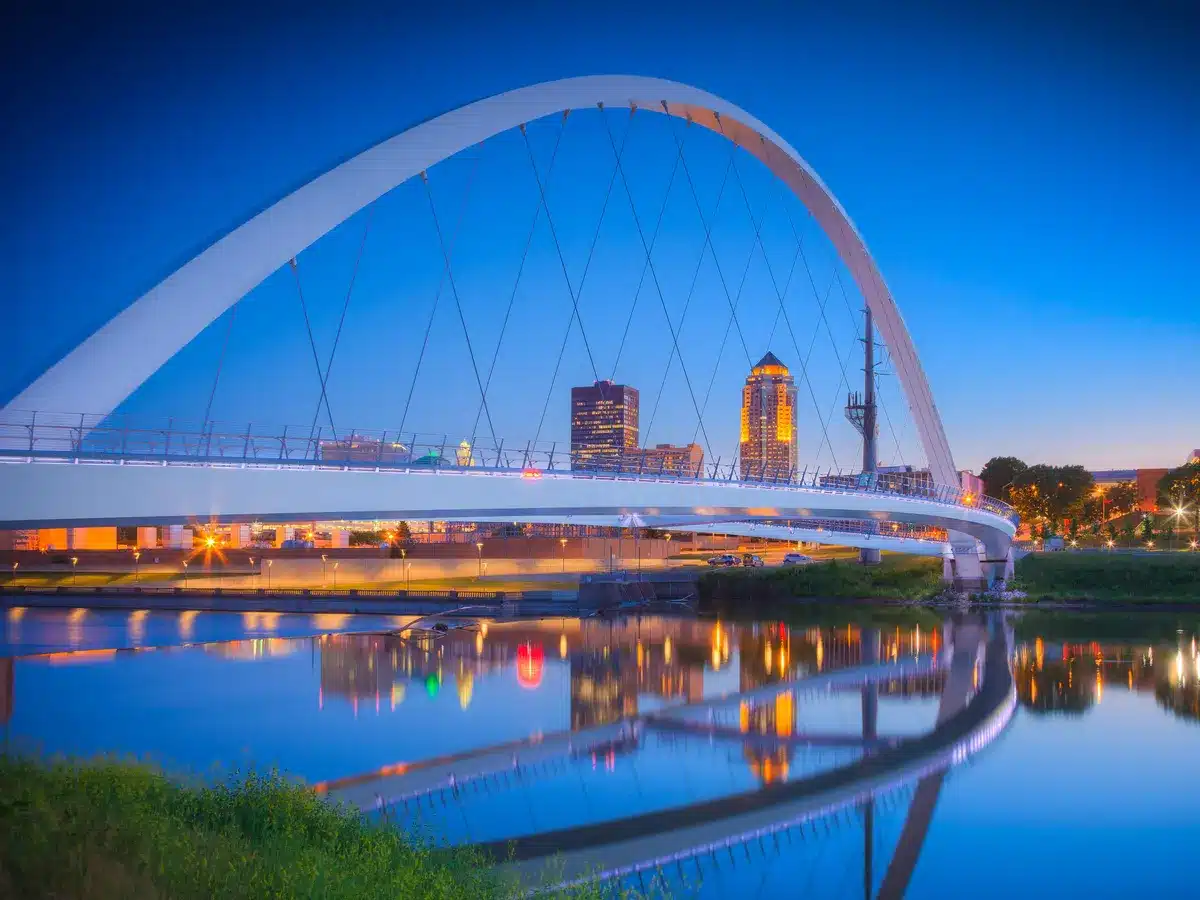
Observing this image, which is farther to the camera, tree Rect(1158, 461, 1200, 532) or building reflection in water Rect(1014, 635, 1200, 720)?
tree Rect(1158, 461, 1200, 532)

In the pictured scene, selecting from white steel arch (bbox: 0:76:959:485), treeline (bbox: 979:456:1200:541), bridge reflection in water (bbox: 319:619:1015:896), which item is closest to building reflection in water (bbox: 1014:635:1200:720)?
bridge reflection in water (bbox: 319:619:1015:896)

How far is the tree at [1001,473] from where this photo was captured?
111 meters

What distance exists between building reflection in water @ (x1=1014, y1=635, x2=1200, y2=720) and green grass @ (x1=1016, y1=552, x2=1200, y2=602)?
14329 millimetres

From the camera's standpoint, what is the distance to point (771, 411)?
3615 inches

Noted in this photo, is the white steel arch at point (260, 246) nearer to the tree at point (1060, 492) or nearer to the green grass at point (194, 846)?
the green grass at point (194, 846)

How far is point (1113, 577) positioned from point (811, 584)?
49.5 feet

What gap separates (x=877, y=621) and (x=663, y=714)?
25326 mm

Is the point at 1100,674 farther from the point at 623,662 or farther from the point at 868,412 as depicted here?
the point at 868,412

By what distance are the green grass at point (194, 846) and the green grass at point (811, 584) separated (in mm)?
46966

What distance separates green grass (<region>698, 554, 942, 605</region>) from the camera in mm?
58469

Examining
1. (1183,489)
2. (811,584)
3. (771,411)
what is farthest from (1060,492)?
(811,584)

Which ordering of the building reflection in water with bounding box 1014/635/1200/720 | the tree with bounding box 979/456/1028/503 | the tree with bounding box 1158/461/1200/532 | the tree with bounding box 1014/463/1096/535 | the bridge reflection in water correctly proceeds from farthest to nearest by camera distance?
the tree with bounding box 979/456/1028/503
the tree with bounding box 1014/463/1096/535
the tree with bounding box 1158/461/1200/532
the building reflection in water with bounding box 1014/635/1200/720
the bridge reflection in water

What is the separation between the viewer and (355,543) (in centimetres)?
10138

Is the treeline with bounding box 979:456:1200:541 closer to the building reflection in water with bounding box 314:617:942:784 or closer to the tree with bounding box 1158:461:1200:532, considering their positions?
the tree with bounding box 1158:461:1200:532
